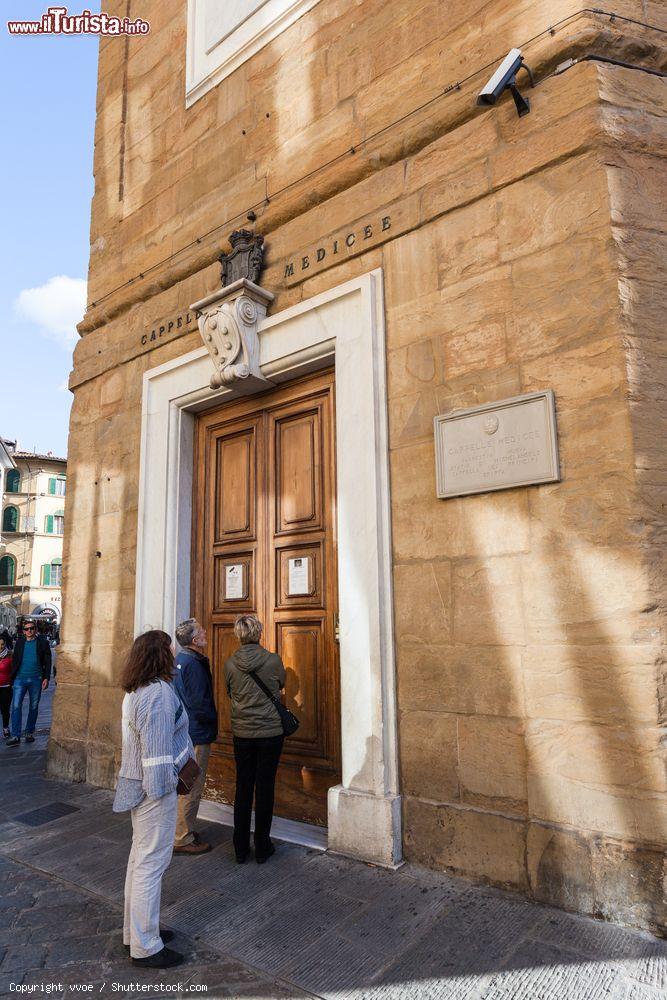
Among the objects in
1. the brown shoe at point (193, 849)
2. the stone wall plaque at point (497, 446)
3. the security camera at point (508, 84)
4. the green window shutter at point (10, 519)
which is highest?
the green window shutter at point (10, 519)

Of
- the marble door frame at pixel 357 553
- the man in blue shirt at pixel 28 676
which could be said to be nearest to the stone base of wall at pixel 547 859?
the marble door frame at pixel 357 553

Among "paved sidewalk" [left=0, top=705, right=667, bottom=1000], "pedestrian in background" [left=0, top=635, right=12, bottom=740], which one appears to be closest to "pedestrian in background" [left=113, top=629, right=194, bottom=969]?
"paved sidewalk" [left=0, top=705, right=667, bottom=1000]

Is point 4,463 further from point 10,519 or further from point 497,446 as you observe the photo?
point 497,446

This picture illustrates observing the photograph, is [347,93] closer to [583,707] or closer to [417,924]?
[583,707]

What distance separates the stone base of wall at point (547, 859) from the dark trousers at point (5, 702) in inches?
280

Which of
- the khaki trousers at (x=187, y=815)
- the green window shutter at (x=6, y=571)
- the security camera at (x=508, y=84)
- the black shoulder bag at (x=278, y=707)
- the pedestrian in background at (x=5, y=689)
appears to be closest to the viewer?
the security camera at (x=508, y=84)

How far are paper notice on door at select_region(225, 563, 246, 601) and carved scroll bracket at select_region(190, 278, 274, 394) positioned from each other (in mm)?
1432

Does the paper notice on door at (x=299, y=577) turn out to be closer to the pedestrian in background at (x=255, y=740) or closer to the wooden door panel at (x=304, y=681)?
the wooden door panel at (x=304, y=681)

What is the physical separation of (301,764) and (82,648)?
2.88 meters

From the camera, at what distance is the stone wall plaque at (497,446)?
3518 millimetres

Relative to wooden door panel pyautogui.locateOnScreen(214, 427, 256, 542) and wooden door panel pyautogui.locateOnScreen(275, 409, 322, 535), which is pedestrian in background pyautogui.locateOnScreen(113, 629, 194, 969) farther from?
wooden door panel pyautogui.locateOnScreen(214, 427, 256, 542)

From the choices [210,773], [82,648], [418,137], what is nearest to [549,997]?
[210,773]

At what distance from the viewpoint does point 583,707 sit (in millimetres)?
3223

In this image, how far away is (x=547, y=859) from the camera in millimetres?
3207
